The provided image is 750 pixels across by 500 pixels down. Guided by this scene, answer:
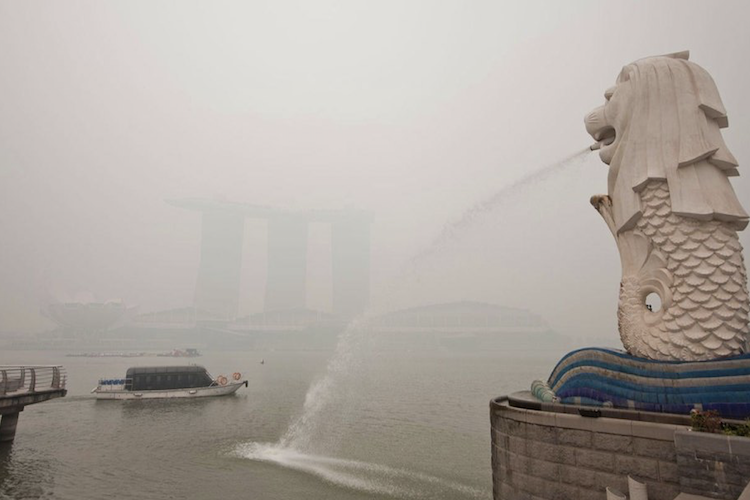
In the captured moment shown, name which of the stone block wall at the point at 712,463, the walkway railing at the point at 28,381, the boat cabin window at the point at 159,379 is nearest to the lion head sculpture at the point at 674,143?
the stone block wall at the point at 712,463

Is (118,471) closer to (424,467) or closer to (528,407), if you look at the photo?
(424,467)

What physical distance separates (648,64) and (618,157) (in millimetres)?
2704

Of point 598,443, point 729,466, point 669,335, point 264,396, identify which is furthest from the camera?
point 264,396

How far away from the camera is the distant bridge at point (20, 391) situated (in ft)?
74.6

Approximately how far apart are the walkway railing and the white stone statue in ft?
94.2

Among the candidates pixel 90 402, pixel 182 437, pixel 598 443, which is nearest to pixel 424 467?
pixel 598 443

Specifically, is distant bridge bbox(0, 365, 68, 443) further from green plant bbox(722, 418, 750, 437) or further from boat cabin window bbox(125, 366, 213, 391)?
green plant bbox(722, 418, 750, 437)

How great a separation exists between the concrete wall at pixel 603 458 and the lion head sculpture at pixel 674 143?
5720 mm

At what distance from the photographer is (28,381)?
83.5 feet

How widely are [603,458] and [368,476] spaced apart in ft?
37.3

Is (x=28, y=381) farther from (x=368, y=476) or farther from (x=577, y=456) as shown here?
(x=577, y=456)

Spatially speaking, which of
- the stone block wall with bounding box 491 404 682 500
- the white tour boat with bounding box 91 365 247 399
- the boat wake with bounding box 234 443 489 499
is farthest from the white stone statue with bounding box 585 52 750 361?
the white tour boat with bounding box 91 365 247 399

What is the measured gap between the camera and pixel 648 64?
12.5m

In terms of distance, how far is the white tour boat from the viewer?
43.0 meters
